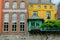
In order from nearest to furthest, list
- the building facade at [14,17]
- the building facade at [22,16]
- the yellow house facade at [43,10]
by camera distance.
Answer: the building facade at [22,16], the building facade at [14,17], the yellow house facade at [43,10]

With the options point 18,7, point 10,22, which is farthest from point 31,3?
point 10,22

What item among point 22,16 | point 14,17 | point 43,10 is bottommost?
point 14,17

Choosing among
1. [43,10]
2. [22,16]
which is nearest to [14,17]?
[22,16]

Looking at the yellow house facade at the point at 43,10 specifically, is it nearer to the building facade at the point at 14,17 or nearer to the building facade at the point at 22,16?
the building facade at the point at 22,16

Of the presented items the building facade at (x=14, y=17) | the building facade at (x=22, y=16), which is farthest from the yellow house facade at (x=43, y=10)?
the building facade at (x=14, y=17)

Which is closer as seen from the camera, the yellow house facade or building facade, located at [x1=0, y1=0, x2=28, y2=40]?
building facade, located at [x1=0, y1=0, x2=28, y2=40]

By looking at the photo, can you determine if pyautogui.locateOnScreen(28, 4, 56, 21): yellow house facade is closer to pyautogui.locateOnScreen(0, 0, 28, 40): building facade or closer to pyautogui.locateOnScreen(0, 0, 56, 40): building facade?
pyautogui.locateOnScreen(0, 0, 56, 40): building facade

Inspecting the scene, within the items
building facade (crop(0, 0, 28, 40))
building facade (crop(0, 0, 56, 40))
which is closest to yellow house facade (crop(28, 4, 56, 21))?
building facade (crop(0, 0, 56, 40))

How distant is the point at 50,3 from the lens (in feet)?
173

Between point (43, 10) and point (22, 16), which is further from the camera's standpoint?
point (43, 10)

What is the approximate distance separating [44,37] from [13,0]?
1232cm

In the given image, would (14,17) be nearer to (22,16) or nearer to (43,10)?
(22,16)

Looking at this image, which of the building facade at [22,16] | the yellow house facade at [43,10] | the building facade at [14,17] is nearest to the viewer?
the building facade at [22,16]

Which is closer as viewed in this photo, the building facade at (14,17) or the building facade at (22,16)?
the building facade at (22,16)
